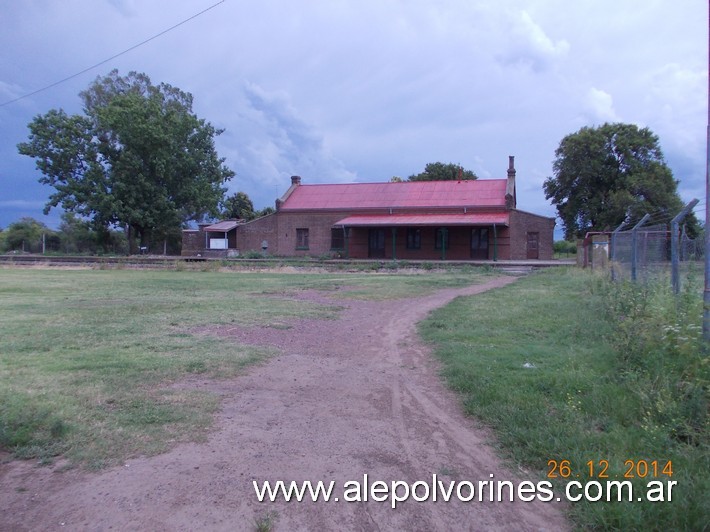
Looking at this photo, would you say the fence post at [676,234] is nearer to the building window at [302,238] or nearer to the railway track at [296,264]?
the railway track at [296,264]

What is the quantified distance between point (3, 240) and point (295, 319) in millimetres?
58496

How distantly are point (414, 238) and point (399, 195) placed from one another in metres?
4.78

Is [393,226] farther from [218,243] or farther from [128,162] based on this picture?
[128,162]

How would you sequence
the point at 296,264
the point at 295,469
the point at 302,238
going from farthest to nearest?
1. the point at 302,238
2. the point at 296,264
3. the point at 295,469

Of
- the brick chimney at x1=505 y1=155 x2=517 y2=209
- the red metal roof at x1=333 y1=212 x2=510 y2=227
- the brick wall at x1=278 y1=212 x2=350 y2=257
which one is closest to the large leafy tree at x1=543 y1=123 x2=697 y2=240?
the brick chimney at x1=505 y1=155 x2=517 y2=209

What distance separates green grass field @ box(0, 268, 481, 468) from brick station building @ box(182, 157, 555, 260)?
27603 millimetres

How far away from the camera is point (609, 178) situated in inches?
1919

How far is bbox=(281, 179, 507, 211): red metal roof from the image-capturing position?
42969 millimetres

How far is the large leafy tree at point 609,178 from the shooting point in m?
45.2

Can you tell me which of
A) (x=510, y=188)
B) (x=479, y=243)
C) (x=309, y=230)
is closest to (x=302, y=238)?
(x=309, y=230)

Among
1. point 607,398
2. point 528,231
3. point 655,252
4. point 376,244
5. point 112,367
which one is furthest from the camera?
point 376,244

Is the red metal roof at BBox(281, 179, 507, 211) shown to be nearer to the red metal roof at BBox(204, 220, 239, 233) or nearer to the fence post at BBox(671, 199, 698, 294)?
the red metal roof at BBox(204, 220, 239, 233)

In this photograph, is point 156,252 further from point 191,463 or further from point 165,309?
point 191,463

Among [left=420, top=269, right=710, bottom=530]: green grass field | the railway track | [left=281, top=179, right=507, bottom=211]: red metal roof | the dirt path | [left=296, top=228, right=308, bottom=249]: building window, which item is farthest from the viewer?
[left=296, top=228, right=308, bottom=249]: building window
